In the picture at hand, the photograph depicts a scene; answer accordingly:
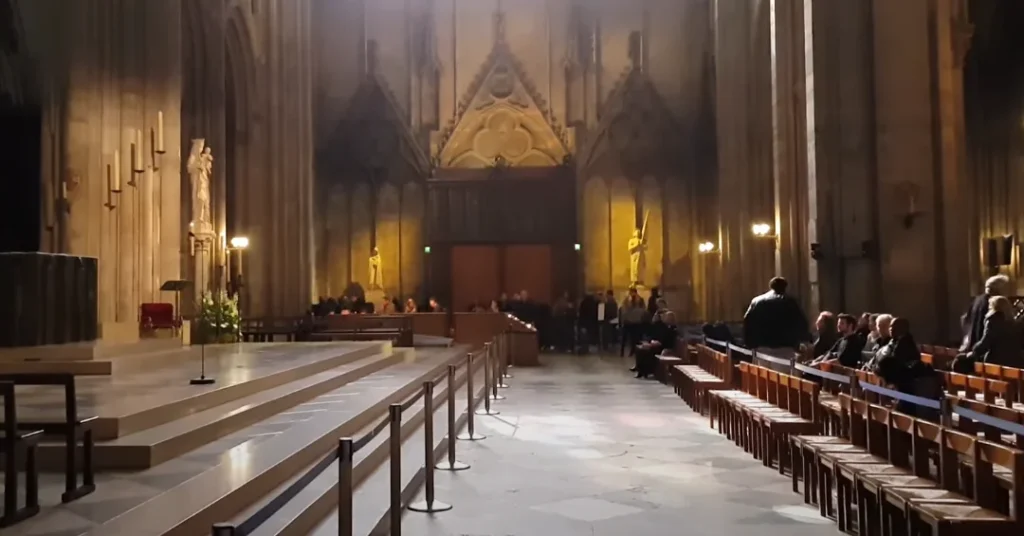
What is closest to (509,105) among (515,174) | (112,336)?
(515,174)

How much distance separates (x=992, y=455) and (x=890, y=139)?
32.2 ft

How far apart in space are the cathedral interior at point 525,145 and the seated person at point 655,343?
2774 mm

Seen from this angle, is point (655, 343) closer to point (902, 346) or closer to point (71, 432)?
point (902, 346)

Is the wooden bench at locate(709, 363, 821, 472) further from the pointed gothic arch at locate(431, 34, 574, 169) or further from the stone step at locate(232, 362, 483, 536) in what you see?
the pointed gothic arch at locate(431, 34, 574, 169)

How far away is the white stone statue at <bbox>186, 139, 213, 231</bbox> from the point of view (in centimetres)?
1719

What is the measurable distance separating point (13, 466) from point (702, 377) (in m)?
8.48

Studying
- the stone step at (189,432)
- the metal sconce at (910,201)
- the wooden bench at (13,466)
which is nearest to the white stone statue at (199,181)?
the stone step at (189,432)

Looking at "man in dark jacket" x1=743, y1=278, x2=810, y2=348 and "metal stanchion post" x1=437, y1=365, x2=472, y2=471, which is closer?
"metal stanchion post" x1=437, y1=365, x2=472, y2=471

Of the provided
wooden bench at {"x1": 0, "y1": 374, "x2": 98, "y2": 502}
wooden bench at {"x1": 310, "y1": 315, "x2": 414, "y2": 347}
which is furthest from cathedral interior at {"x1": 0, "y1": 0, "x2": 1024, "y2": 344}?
wooden bench at {"x1": 0, "y1": 374, "x2": 98, "y2": 502}

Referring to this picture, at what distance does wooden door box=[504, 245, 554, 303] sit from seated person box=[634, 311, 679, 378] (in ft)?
30.6

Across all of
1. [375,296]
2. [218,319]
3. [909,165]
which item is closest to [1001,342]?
[909,165]

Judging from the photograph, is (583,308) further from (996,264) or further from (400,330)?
(996,264)

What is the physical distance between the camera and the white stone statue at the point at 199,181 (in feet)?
56.4

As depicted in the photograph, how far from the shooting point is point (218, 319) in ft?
54.2
